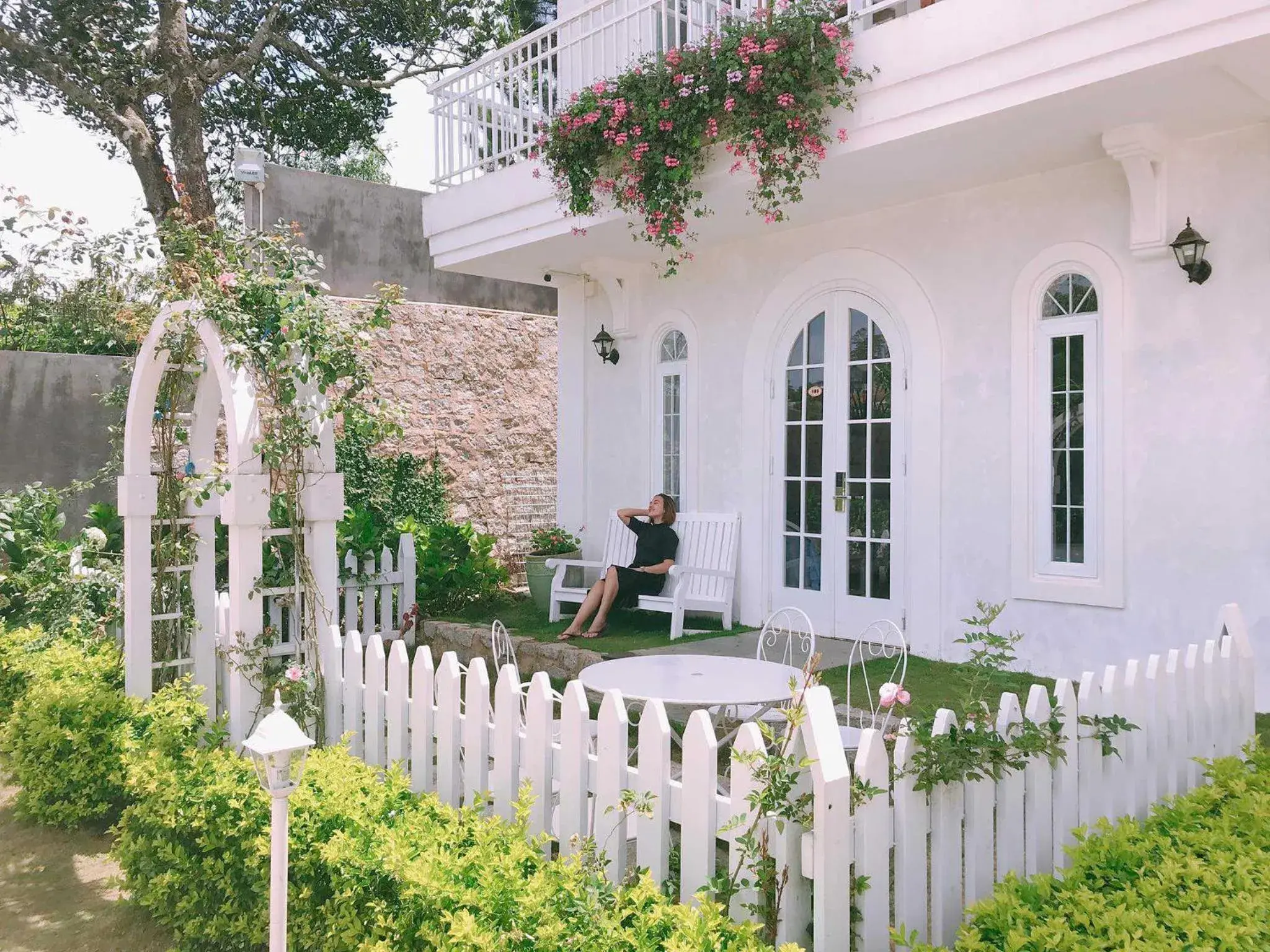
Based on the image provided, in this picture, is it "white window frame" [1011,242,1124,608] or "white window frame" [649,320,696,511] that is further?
"white window frame" [649,320,696,511]

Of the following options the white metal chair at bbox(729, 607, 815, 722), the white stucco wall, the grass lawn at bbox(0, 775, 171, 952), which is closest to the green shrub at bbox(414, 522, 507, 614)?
the white stucco wall

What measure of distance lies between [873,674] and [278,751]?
461cm

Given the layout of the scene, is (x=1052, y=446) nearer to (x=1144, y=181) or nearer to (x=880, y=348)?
(x=880, y=348)

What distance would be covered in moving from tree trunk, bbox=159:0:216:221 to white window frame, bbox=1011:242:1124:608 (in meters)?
9.15

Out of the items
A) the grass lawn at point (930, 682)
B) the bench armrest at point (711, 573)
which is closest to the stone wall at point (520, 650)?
the bench armrest at point (711, 573)

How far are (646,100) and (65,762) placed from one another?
5033 millimetres

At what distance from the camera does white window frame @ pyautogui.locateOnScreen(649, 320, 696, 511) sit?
28.3ft

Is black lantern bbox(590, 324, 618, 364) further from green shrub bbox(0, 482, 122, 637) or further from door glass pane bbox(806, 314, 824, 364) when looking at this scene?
green shrub bbox(0, 482, 122, 637)

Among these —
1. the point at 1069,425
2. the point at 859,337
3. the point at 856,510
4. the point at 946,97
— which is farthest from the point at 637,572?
the point at 946,97

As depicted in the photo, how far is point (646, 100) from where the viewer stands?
641cm

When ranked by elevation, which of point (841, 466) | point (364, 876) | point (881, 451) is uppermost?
point (881, 451)

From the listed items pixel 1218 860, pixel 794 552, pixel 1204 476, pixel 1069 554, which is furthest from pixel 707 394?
pixel 1218 860

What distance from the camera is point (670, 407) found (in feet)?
29.4

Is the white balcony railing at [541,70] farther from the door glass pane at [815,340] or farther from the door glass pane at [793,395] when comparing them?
the door glass pane at [793,395]
